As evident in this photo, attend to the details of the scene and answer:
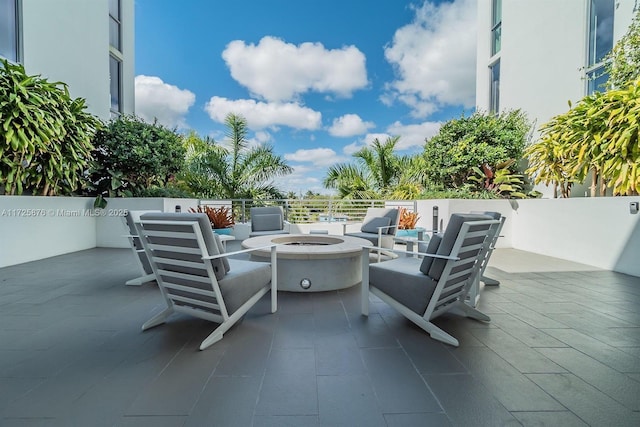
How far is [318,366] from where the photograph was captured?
78.2 inches

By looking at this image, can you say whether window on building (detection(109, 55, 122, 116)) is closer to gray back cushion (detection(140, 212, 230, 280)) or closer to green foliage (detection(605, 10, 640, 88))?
gray back cushion (detection(140, 212, 230, 280))

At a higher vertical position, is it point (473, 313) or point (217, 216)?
point (217, 216)

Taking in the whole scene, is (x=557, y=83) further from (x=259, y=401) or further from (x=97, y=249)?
(x=97, y=249)

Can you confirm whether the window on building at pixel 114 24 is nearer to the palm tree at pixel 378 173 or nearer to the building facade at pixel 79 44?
the building facade at pixel 79 44

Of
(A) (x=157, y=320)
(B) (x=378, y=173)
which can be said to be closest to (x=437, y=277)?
(A) (x=157, y=320)

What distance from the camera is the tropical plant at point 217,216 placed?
7.54m

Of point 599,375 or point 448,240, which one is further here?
point 448,240

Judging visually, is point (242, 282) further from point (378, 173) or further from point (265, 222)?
point (378, 173)

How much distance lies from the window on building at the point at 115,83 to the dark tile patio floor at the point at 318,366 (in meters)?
8.49

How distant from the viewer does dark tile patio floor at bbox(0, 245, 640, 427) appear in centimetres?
154

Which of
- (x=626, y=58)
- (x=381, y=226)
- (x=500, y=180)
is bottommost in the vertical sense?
(x=381, y=226)

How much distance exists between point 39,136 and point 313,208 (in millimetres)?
6171

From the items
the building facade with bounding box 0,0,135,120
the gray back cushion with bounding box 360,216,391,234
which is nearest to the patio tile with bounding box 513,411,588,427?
the gray back cushion with bounding box 360,216,391,234

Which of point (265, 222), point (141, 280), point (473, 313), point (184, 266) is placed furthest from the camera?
point (265, 222)
